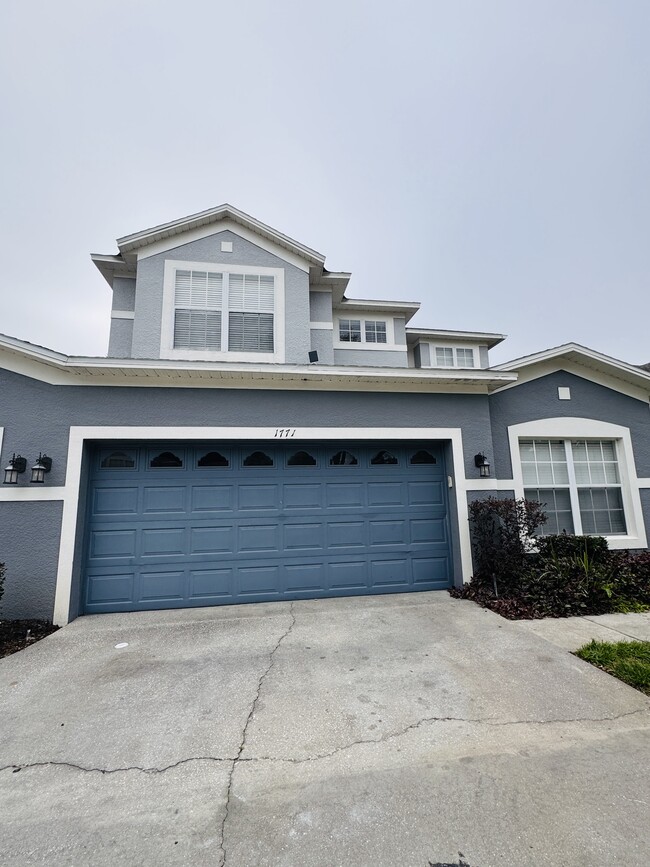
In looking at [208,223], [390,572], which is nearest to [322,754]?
[390,572]

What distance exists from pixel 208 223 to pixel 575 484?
8.94 m

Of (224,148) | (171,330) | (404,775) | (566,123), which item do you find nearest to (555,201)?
(566,123)

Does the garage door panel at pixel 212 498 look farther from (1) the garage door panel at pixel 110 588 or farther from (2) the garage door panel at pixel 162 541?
(1) the garage door panel at pixel 110 588

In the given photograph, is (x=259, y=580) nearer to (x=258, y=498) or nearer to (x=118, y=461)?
(x=258, y=498)

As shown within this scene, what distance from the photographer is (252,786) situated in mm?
2311

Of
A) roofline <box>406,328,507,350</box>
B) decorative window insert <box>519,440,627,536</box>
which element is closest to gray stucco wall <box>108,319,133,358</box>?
roofline <box>406,328,507,350</box>

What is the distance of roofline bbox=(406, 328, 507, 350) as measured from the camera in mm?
11688

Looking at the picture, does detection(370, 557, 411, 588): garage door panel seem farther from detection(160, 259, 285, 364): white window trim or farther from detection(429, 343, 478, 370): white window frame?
detection(429, 343, 478, 370): white window frame

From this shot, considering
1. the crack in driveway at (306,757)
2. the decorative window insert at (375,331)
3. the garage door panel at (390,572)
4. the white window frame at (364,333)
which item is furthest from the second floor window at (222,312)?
the crack in driveway at (306,757)

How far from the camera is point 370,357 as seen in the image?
10008 millimetres

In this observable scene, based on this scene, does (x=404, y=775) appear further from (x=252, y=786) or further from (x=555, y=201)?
(x=555, y=201)

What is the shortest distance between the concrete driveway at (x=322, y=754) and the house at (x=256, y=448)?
4.69 feet

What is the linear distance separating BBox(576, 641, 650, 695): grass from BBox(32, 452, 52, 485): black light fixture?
6978 millimetres

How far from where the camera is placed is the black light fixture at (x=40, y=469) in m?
5.18
